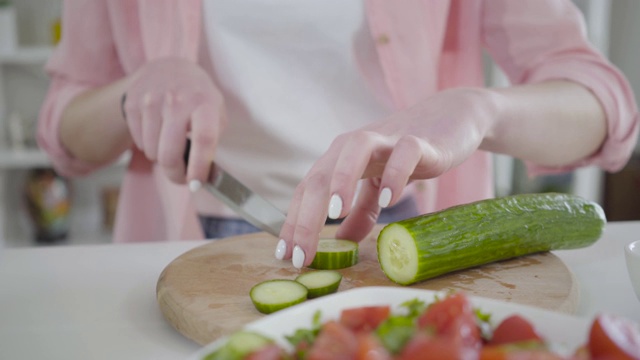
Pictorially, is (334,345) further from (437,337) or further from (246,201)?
(246,201)

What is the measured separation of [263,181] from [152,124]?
400mm

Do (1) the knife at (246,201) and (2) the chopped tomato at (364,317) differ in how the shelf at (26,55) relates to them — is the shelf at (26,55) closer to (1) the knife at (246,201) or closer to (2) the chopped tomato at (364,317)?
(1) the knife at (246,201)

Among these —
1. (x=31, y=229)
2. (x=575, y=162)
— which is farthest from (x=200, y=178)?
(x=31, y=229)

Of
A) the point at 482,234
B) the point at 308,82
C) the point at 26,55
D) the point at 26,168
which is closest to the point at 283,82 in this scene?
the point at 308,82

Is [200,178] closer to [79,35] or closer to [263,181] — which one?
[263,181]

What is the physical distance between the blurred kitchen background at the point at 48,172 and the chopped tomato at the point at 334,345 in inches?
109

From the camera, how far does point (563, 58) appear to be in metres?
1.46

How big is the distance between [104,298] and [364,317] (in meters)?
0.53

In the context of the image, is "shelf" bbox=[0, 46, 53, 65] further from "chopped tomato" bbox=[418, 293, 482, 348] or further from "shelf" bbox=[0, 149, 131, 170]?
"chopped tomato" bbox=[418, 293, 482, 348]

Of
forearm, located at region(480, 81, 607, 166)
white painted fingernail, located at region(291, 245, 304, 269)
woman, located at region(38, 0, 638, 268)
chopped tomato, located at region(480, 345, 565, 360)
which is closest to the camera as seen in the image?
chopped tomato, located at region(480, 345, 565, 360)

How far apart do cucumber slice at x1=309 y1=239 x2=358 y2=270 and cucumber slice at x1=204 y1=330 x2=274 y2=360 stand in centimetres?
48

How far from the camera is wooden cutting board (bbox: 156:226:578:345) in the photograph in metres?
0.86

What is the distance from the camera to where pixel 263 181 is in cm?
152

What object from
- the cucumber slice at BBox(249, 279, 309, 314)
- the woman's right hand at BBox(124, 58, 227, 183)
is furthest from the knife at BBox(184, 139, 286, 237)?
the cucumber slice at BBox(249, 279, 309, 314)
